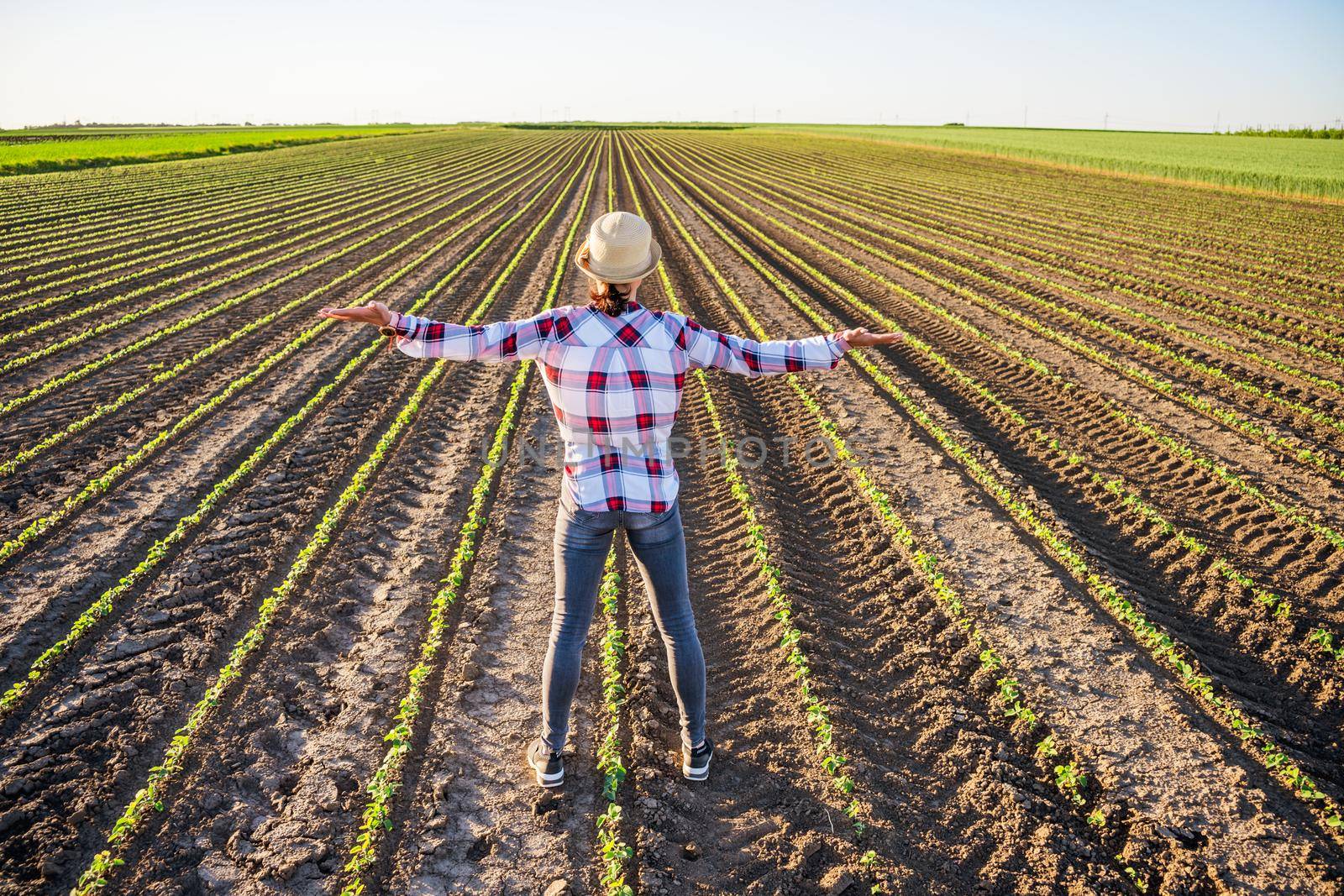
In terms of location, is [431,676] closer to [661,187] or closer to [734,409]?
[734,409]

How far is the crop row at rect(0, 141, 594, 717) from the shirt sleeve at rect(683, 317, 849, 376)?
157 inches

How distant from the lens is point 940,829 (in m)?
3.54

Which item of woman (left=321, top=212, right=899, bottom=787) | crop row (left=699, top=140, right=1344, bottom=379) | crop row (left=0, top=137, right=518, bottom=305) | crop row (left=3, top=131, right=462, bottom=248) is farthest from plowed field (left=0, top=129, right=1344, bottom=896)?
crop row (left=3, top=131, right=462, bottom=248)

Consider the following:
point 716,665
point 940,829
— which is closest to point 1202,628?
point 940,829

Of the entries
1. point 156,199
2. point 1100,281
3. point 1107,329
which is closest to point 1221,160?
point 1100,281

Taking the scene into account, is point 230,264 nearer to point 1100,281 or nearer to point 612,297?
point 612,297

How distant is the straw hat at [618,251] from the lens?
2.86 metres

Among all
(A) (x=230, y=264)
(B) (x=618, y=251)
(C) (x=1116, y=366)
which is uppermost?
(B) (x=618, y=251)

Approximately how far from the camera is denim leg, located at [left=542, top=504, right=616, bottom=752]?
10.1 ft

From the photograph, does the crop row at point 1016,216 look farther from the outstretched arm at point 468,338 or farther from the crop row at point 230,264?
the crop row at point 230,264

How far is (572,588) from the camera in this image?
10.3ft

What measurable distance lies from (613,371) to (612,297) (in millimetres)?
268

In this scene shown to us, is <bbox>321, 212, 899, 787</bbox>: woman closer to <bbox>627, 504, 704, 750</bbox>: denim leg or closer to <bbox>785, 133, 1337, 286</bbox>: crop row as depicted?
<bbox>627, 504, 704, 750</bbox>: denim leg

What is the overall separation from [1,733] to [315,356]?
22.7 feet
